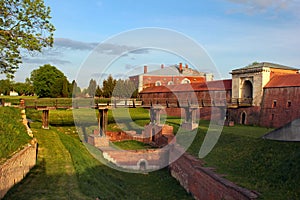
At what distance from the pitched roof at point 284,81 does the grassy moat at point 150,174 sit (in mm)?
8562

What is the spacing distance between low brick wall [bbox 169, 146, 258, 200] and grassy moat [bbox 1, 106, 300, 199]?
41cm

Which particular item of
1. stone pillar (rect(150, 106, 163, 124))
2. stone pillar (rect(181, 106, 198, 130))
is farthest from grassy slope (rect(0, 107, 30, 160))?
stone pillar (rect(181, 106, 198, 130))

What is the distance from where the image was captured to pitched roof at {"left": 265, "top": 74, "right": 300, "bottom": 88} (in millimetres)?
22906

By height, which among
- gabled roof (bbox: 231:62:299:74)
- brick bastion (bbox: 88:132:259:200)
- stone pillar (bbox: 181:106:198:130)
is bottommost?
brick bastion (bbox: 88:132:259:200)

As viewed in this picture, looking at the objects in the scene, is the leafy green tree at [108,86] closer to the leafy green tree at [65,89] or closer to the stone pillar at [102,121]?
the leafy green tree at [65,89]

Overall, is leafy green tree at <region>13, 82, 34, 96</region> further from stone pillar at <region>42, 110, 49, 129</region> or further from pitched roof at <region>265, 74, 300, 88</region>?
pitched roof at <region>265, 74, 300, 88</region>

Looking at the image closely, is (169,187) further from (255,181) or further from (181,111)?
(181,111)

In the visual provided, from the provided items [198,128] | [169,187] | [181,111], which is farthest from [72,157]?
[181,111]

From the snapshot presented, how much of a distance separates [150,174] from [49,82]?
139 feet

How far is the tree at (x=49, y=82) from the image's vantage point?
52.4 meters

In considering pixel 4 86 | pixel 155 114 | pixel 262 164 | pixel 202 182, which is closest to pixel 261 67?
pixel 155 114

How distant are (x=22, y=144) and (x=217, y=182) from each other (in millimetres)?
7779

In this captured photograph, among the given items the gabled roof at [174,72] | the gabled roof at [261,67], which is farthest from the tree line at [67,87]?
the gabled roof at [261,67]

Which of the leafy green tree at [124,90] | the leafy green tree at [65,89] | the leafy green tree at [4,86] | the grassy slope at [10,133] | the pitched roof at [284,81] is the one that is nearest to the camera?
the grassy slope at [10,133]
